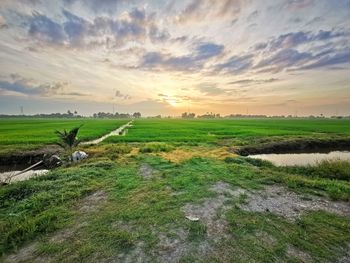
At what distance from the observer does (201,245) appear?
14.5 feet

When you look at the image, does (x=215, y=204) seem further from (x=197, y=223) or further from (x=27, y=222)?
(x=27, y=222)

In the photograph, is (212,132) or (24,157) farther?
(212,132)

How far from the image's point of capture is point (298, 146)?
2166 cm

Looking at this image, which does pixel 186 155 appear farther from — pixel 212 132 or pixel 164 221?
pixel 212 132

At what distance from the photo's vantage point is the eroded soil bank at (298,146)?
19245mm

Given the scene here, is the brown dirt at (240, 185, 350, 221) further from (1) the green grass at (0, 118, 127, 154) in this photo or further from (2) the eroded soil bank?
(1) the green grass at (0, 118, 127, 154)

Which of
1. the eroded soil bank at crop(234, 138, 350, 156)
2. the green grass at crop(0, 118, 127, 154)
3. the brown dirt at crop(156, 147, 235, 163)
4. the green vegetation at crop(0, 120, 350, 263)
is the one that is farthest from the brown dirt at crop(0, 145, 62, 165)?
the eroded soil bank at crop(234, 138, 350, 156)

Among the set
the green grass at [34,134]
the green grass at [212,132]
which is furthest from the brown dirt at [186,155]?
the green grass at [34,134]

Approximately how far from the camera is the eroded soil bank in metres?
19.2

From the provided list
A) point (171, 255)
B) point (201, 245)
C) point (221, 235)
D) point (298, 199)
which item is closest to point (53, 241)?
point (171, 255)

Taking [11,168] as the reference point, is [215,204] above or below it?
above

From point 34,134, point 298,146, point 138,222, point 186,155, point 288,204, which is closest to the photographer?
point 138,222

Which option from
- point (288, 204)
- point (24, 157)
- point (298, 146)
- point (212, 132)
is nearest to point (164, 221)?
point (288, 204)

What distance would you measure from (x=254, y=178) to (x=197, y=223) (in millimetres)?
4865
